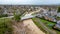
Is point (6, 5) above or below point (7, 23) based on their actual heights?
below

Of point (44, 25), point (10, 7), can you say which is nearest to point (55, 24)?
point (44, 25)

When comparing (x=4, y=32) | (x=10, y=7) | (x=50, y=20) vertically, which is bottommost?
(x=10, y=7)

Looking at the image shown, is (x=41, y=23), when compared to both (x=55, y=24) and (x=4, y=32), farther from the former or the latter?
(x=4, y=32)

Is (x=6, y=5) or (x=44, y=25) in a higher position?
(x=44, y=25)

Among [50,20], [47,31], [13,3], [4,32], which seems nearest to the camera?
[4,32]

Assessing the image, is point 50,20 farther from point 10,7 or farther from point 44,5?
point 10,7

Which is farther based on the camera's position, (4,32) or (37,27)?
(37,27)

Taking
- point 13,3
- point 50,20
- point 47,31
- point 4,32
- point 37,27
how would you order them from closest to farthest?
point 4,32, point 47,31, point 37,27, point 50,20, point 13,3

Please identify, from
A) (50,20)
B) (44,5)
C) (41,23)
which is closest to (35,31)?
(41,23)

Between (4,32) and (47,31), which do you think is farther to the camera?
(47,31)
